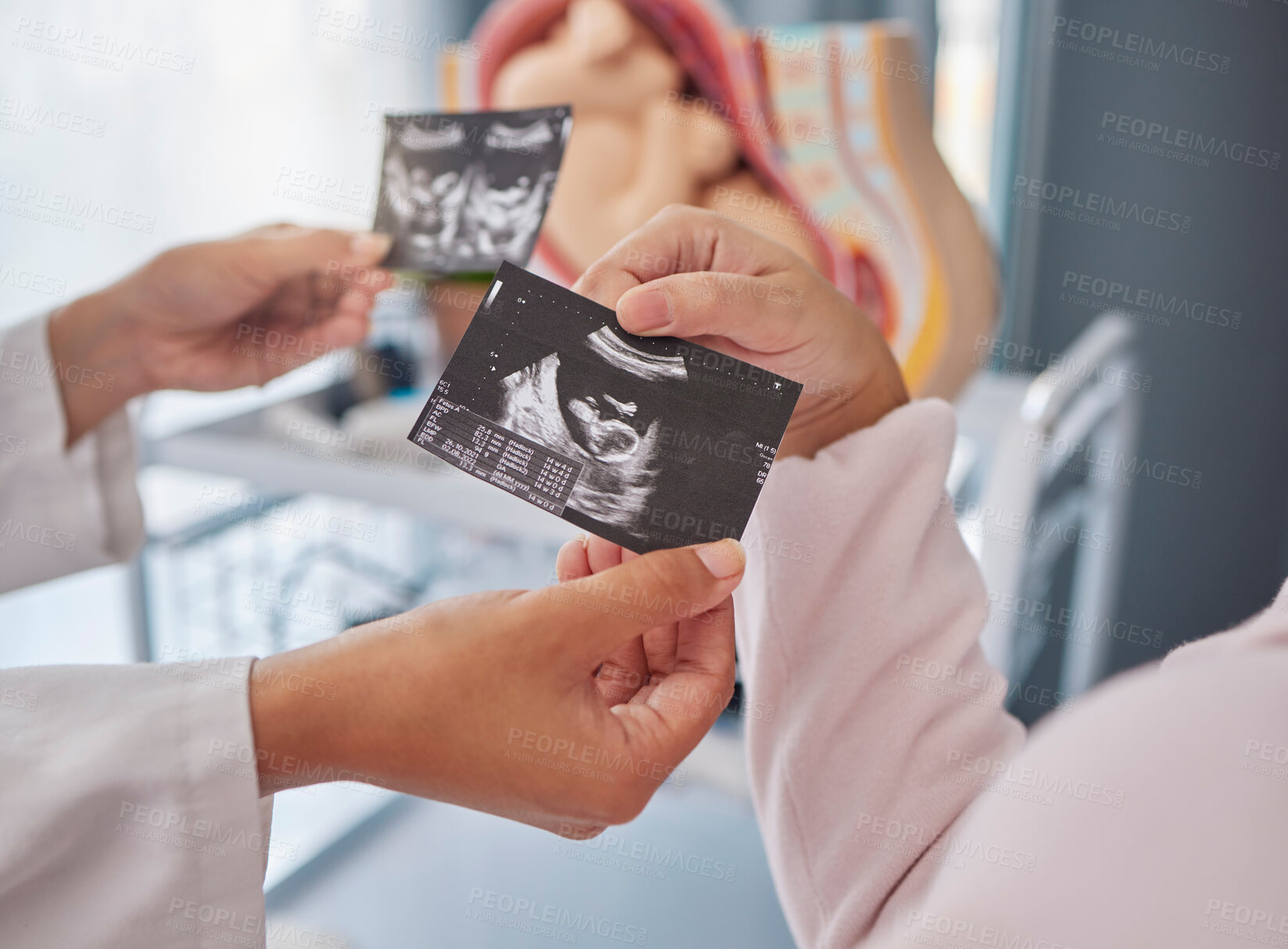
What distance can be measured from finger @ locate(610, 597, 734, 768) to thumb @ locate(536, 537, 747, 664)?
48 mm

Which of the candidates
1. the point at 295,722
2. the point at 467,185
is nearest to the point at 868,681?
the point at 295,722

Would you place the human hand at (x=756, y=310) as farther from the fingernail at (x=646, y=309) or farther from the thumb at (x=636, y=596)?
the thumb at (x=636, y=596)

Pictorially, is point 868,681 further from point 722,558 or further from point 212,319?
point 212,319

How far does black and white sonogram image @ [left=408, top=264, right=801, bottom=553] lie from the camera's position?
0.54 m

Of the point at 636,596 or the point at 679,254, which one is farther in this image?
the point at 679,254

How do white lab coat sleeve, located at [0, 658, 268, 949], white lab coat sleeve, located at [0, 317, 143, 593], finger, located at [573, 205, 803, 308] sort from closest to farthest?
white lab coat sleeve, located at [0, 658, 268, 949]
finger, located at [573, 205, 803, 308]
white lab coat sleeve, located at [0, 317, 143, 593]

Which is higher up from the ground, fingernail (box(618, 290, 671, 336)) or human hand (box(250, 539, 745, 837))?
fingernail (box(618, 290, 671, 336))

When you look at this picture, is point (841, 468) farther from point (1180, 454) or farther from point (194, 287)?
point (1180, 454)

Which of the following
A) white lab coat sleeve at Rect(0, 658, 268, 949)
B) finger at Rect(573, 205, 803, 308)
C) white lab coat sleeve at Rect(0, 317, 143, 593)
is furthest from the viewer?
white lab coat sleeve at Rect(0, 317, 143, 593)

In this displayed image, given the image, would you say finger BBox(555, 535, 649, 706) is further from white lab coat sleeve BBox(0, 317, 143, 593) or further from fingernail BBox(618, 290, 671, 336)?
white lab coat sleeve BBox(0, 317, 143, 593)

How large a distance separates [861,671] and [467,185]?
661 millimetres

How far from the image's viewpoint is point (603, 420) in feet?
1.79

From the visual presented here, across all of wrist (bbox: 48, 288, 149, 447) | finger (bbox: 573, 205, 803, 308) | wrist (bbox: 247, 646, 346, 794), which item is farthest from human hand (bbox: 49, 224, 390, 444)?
wrist (bbox: 247, 646, 346, 794)

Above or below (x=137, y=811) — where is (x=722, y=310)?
above
